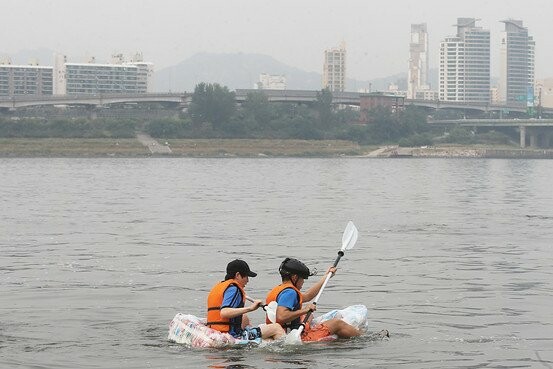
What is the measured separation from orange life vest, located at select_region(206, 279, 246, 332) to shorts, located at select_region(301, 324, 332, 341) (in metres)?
1.24

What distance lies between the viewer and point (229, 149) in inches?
6471

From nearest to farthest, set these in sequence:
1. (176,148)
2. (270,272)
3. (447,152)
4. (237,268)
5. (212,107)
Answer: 1. (237,268)
2. (270,272)
3. (176,148)
4. (212,107)
5. (447,152)

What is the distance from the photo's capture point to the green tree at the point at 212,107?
171750 mm

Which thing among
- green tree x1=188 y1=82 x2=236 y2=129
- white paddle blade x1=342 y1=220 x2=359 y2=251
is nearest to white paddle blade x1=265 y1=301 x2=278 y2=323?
white paddle blade x1=342 y1=220 x2=359 y2=251

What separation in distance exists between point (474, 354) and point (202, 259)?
14770 mm

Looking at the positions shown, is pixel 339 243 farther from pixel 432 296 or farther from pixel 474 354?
pixel 474 354

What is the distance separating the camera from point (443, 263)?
34.5 metres

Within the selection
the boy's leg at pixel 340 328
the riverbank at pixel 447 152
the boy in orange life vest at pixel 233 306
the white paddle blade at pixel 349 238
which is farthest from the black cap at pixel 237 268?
the riverbank at pixel 447 152

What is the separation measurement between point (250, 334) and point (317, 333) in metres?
1.28

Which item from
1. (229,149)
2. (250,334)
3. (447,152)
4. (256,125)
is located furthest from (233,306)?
(447,152)

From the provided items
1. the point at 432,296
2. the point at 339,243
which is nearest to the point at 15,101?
the point at 339,243

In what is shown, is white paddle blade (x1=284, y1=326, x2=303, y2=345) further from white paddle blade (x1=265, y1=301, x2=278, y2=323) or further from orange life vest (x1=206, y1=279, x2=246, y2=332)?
orange life vest (x1=206, y1=279, x2=246, y2=332)

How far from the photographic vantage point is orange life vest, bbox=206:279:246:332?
20359 millimetres

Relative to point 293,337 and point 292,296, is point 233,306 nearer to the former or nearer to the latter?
point 292,296
